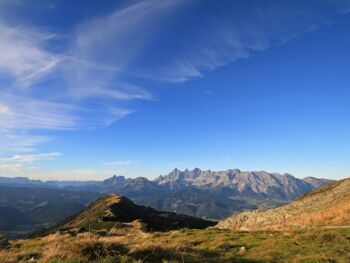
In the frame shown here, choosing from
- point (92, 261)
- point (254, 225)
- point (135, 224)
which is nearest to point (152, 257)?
point (92, 261)

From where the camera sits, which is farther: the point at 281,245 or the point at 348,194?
the point at 348,194

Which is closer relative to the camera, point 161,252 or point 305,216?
point 161,252

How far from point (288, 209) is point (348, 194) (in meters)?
8.69

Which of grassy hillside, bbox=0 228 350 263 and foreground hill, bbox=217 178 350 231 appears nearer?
grassy hillside, bbox=0 228 350 263

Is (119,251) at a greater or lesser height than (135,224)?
greater

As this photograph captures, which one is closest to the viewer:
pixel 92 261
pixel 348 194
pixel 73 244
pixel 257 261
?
pixel 92 261

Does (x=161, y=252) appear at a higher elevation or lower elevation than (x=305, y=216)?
higher

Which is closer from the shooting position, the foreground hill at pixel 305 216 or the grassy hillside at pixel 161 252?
the grassy hillside at pixel 161 252

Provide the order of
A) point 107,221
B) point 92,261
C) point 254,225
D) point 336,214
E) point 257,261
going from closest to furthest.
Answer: point 92,261, point 257,261, point 336,214, point 254,225, point 107,221

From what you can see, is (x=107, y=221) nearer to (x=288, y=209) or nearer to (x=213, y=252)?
(x=288, y=209)

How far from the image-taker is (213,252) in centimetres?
1830

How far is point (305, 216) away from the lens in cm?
4228

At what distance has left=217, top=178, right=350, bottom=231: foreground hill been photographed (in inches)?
1476

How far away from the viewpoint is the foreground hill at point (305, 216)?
37.5 meters
